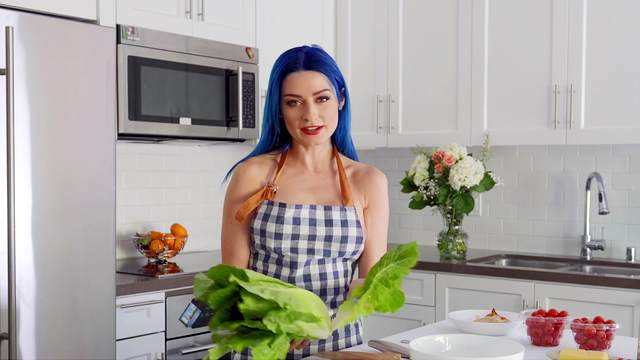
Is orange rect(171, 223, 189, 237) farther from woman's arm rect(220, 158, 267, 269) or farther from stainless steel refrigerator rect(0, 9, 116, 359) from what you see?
woman's arm rect(220, 158, 267, 269)

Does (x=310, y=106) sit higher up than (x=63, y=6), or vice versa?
(x=63, y=6)

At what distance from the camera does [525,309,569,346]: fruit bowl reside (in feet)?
6.13

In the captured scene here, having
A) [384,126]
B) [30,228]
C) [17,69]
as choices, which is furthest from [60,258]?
[384,126]

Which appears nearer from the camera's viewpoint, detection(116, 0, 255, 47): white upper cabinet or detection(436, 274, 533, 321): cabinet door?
detection(116, 0, 255, 47): white upper cabinet

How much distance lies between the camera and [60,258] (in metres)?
2.80

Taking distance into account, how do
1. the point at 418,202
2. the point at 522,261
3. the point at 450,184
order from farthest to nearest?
1. the point at 522,261
2. the point at 418,202
3. the point at 450,184

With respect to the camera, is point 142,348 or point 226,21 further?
point 226,21

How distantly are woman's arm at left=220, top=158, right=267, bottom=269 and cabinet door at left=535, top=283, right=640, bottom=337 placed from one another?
1.81 meters

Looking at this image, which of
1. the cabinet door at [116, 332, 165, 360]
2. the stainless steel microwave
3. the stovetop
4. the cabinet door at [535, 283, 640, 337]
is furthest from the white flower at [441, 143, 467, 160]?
the cabinet door at [116, 332, 165, 360]

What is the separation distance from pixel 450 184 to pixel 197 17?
1425 mm

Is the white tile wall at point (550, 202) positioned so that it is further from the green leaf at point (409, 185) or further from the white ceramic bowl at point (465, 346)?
the white ceramic bowl at point (465, 346)

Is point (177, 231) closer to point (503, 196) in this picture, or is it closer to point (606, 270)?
point (503, 196)

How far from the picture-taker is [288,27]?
417 cm

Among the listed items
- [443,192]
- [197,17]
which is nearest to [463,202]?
[443,192]
